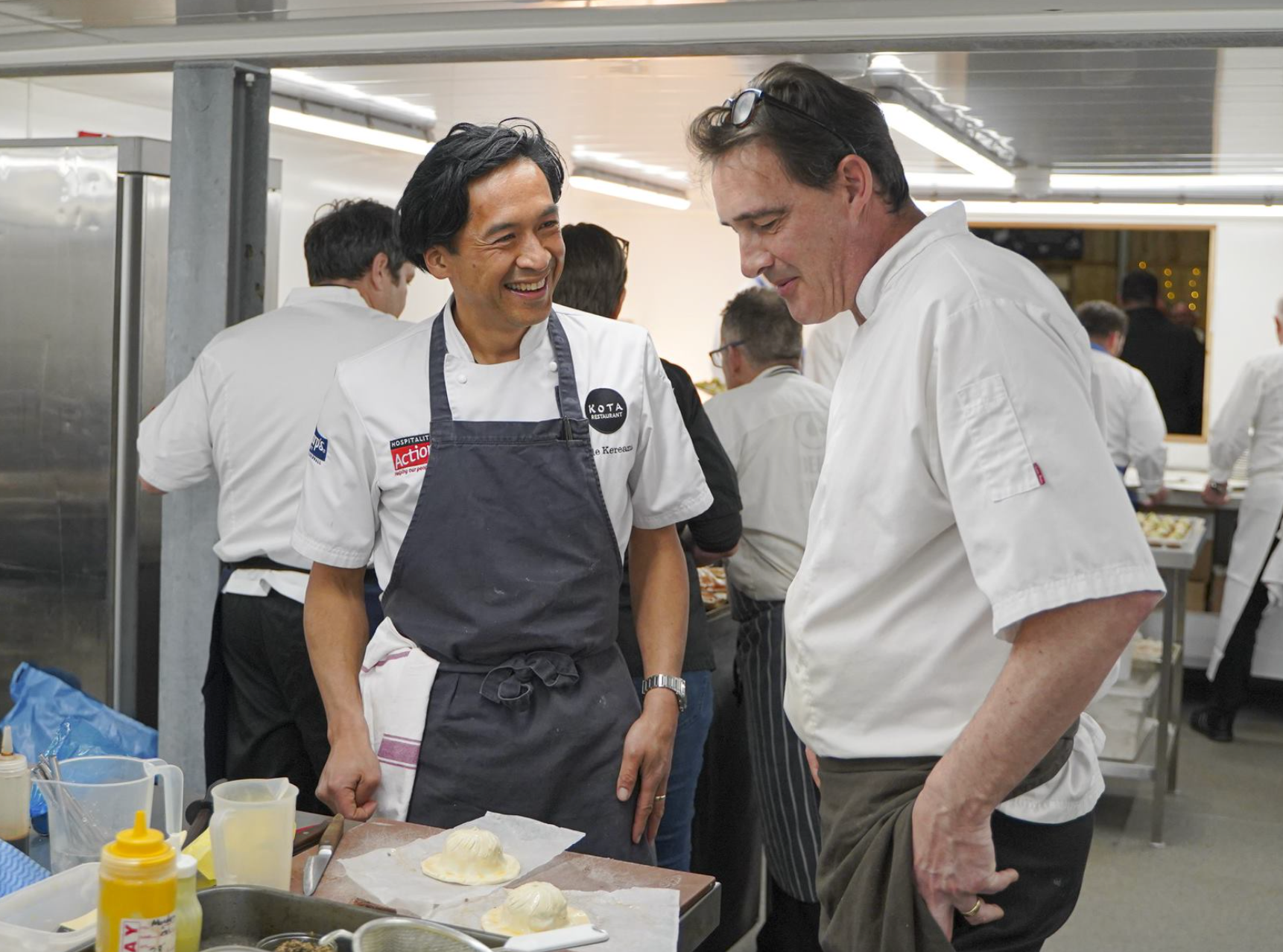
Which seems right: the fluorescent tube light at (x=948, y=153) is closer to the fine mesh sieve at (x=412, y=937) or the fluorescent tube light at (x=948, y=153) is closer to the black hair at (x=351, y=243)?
the black hair at (x=351, y=243)

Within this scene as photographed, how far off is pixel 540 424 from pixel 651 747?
1.70 ft

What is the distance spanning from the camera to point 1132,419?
20.1ft

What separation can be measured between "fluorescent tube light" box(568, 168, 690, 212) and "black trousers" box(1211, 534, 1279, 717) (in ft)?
13.1

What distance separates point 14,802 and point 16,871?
19cm

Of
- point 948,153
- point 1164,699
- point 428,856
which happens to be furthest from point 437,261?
point 948,153

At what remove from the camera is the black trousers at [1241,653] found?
5.93m

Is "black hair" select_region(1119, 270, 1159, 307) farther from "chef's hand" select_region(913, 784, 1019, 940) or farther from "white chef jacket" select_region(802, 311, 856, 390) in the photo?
Result: "chef's hand" select_region(913, 784, 1019, 940)

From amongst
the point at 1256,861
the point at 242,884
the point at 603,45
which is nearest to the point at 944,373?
the point at 242,884

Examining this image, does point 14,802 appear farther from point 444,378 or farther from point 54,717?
point 444,378

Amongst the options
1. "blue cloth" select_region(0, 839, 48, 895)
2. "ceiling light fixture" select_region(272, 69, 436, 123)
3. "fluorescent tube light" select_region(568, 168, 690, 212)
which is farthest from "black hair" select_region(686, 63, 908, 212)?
"fluorescent tube light" select_region(568, 168, 690, 212)

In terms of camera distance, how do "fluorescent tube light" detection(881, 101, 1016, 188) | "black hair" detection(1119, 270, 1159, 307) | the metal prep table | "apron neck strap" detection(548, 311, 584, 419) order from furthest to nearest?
1. "black hair" detection(1119, 270, 1159, 307)
2. the metal prep table
3. "fluorescent tube light" detection(881, 101, 1016, 188)
4. "apron neck strap" detection(548, 311, 584, 419)

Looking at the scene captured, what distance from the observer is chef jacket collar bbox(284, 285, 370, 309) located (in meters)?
3.09

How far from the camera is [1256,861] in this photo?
448 cm

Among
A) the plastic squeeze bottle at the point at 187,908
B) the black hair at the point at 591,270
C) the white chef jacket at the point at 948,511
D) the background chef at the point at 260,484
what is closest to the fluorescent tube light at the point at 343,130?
the background chef at the point at 260,484
